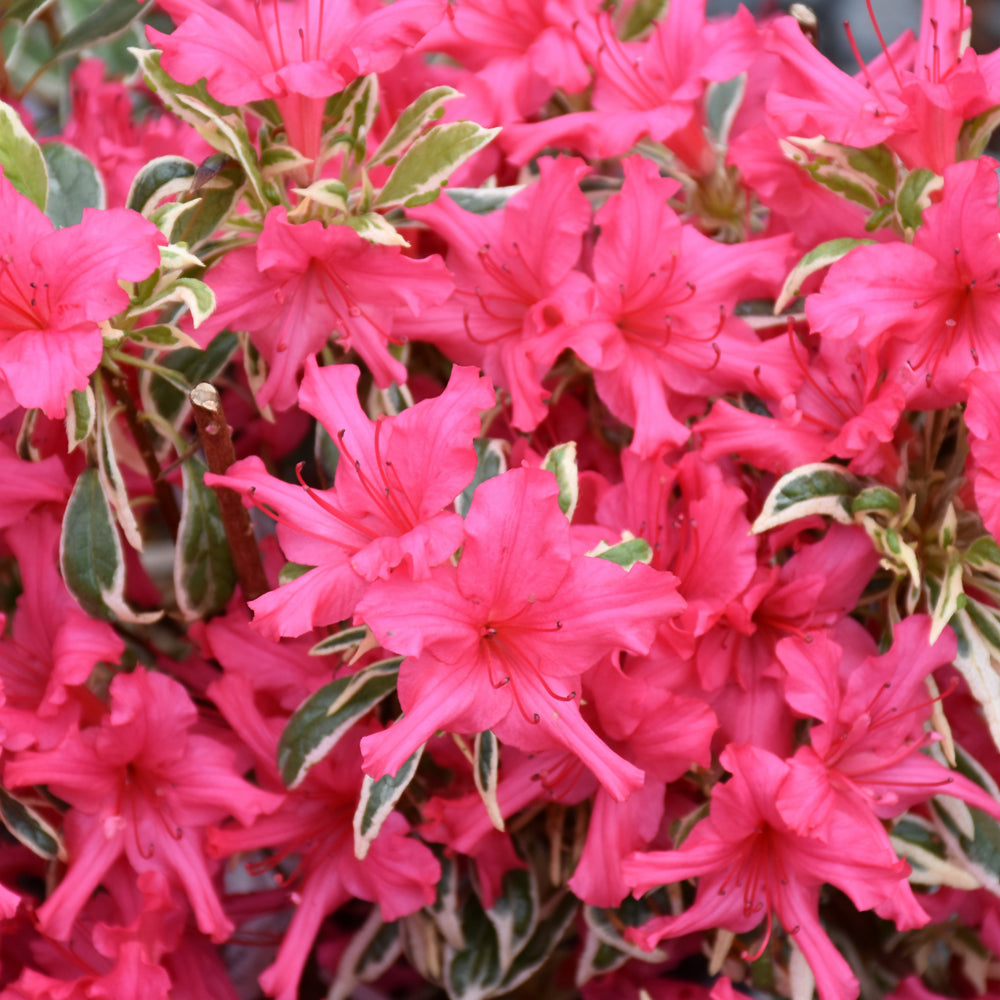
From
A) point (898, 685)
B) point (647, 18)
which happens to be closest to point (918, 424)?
point (898, 685)

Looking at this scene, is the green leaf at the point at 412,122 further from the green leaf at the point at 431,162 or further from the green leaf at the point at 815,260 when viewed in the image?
the green leaf at the point at 815,260

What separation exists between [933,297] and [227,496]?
0.57m

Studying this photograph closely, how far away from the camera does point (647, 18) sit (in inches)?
46.8

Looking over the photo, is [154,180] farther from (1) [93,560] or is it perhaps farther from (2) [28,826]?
(2) [28,826]

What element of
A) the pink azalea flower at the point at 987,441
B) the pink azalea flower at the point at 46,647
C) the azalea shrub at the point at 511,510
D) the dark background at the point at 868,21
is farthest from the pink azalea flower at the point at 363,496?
the dark background at the point at 868,21

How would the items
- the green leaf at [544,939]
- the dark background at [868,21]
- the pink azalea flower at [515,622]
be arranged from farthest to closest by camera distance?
the dark background at [868,21] → the green leaf at [544,939] → the pink azalea flower at [515,622]

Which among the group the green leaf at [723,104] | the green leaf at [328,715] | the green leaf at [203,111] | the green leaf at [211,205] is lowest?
the green leaf at [328,715]

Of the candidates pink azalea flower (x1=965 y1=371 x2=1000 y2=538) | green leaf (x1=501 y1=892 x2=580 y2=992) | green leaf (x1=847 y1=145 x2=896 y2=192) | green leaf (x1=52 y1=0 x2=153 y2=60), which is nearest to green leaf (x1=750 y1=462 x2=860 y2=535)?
pink azalea flower (x1=965 y1=371 x2=1000 y2=538)

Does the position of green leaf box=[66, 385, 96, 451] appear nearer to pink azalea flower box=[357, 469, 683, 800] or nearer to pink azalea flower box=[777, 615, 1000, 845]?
pink azalea flower box=[357, 469, 683, 800]

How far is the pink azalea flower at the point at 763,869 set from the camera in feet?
2.92

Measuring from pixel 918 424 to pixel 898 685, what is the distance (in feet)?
0.79

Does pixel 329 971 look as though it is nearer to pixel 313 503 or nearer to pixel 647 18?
pixel 313 503

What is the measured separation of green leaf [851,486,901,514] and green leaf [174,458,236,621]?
1.72 ft

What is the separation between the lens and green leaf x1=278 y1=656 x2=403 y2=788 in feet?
3.20
